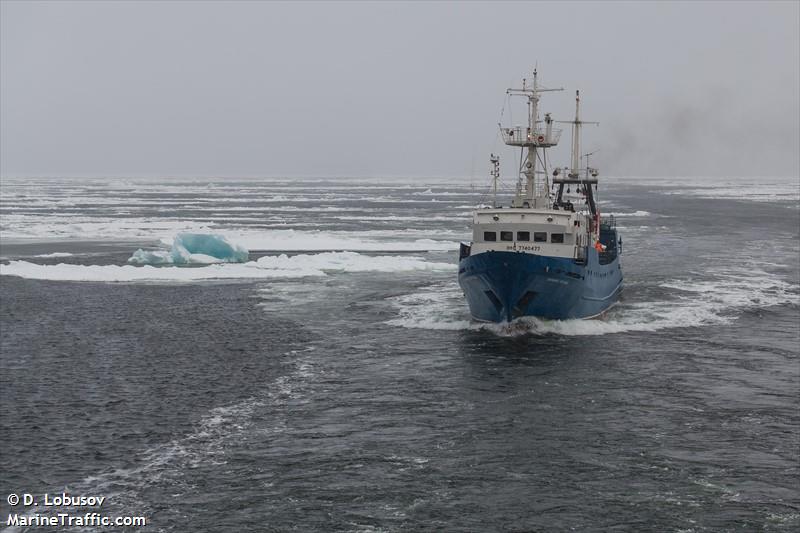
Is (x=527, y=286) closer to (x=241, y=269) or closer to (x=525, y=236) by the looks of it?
(x=525, y=236)

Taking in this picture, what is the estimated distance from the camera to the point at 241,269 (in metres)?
61.6

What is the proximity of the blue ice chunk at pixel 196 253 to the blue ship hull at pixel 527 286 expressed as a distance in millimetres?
27965

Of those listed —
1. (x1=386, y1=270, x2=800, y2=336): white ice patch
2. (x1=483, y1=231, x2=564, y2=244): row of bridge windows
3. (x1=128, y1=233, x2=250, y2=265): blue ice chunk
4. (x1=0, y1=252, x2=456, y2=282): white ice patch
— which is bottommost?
(x1=386, y1=270, x2=800, y2=336): white ice patch

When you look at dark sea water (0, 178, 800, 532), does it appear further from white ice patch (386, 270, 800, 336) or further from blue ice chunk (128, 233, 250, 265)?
blue ice chunk (128, 233, 250, 265)

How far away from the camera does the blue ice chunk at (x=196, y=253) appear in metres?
64.9

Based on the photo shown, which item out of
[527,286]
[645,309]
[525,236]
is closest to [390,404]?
[527,286]

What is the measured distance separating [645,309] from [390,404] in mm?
22841

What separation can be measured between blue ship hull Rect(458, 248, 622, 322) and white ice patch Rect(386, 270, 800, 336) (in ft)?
1.88

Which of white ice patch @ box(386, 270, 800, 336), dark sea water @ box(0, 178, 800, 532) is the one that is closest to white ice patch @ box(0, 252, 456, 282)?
dark sea water @ box(0, 178, 800, 532)

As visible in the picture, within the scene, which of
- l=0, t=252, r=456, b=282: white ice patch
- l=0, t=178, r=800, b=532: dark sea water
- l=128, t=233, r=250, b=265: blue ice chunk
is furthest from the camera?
l=128, t=233, r=250, b=265: blue ice chunk

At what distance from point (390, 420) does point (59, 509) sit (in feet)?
33.8

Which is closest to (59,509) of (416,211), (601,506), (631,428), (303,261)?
(601,506)

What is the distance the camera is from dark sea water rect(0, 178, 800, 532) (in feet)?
68.7

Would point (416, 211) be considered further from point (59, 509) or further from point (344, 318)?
point (59, 509)
